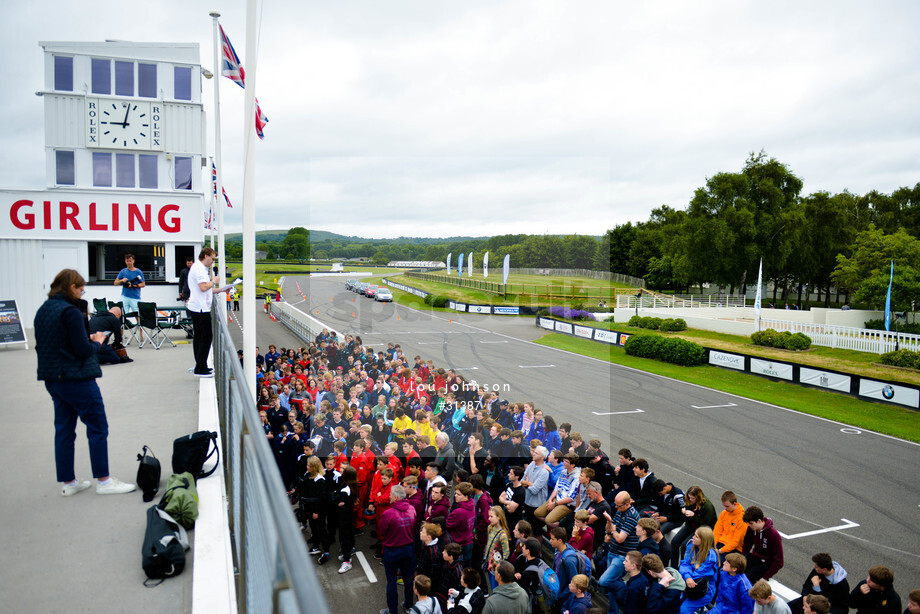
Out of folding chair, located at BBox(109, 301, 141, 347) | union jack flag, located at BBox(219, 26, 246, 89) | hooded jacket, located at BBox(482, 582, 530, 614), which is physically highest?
union jack flag, located at BBox(219, 26, 246, 89)

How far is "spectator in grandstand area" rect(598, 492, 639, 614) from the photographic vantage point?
6.74m

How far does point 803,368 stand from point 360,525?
73.6ft

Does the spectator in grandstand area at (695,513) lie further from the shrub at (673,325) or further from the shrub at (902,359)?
the shrub at (673,325)

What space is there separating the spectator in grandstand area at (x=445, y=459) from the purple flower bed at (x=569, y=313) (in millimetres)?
36367

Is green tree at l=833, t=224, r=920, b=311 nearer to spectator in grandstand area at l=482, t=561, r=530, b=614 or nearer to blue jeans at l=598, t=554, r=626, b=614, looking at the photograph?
blue jeans at l=598, t=554, r=626, b=614

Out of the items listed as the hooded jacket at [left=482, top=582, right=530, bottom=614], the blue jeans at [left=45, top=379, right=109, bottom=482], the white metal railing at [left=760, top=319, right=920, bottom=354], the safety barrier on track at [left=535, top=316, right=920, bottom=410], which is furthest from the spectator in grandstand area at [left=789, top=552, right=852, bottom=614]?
the white metal railing at [left=760, top=319, right=920, bottom=354]

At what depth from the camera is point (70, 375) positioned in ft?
13.2

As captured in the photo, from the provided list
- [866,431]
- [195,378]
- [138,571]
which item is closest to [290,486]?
[195,378]

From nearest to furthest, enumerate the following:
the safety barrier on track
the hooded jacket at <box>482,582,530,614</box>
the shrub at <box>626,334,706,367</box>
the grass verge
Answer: the hooded jacket at <box>482,582,530,614</box>, the grass verge, the safety barrier on track, the shrub at <box>626,334,706,367</box>

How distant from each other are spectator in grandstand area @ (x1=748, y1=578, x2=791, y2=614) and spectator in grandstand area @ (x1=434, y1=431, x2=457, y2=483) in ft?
15.3

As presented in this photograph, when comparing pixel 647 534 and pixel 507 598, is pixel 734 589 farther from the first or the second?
pixel 507 598

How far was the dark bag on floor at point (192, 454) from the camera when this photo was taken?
4473 mm

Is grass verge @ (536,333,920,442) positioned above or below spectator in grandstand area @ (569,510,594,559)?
below

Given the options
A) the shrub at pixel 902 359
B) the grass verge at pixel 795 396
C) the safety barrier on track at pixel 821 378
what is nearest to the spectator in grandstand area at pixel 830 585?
the grass verge at pixel 795 396
